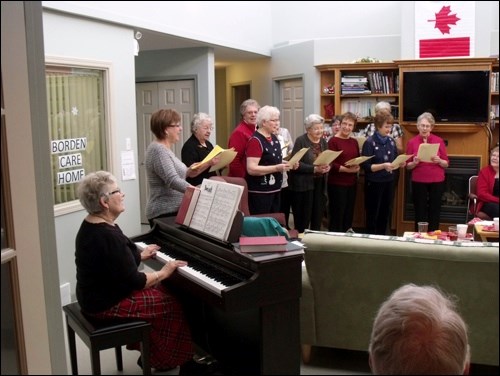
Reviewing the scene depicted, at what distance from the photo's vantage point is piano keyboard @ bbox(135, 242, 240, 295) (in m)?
2.31

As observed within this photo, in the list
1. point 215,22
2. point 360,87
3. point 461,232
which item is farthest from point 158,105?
point 461,232

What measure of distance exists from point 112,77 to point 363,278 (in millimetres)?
2563

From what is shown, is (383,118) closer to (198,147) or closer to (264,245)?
(198,147)

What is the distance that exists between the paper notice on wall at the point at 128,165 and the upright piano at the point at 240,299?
4.81 feet

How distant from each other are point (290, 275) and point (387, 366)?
1.31m

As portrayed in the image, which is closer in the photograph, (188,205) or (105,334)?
(105,334)

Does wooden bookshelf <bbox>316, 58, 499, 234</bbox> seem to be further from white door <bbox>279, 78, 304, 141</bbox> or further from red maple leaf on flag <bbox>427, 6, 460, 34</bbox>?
white door <bbox>279, 78, 304, 141</bbox>

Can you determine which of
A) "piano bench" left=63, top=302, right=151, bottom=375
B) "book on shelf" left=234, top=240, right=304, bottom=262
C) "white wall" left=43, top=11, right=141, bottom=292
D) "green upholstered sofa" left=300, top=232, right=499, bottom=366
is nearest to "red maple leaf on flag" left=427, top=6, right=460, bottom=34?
"white wall" left=43, top=11, right=141, bottom=292

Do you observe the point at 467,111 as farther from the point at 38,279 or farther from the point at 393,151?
the point at 38,279

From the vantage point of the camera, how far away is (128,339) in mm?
2252

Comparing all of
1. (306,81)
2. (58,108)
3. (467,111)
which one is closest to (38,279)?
(58,108)

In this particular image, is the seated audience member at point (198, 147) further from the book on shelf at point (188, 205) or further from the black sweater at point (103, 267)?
the black sweater at point (103, 267)

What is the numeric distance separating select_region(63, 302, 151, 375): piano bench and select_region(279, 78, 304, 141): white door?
4.98 metres

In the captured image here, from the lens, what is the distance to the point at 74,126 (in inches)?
151
